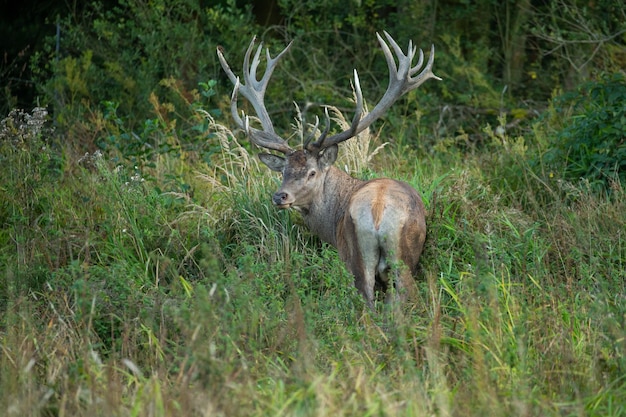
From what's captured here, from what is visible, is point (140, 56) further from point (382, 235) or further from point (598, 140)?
point (382, 235)

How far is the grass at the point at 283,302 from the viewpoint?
4.08m

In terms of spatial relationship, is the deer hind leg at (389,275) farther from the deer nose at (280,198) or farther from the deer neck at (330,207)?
the deer nose at (280,198)

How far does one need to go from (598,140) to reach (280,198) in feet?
8.72

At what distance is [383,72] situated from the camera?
480 inches

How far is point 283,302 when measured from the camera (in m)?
5.68

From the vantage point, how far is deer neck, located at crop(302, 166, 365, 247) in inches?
276

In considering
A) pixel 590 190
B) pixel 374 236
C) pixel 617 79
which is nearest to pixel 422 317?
pixel 374 236

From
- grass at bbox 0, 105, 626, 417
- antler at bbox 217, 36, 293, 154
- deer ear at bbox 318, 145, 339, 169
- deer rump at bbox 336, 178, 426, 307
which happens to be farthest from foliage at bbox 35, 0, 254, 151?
deer rump at bbox 336, 178, 426, 307

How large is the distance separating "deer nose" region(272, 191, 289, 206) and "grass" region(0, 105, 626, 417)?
0.24 metres

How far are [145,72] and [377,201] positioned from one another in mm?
5984

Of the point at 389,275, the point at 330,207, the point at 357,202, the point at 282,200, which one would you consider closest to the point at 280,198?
the point at 282,200

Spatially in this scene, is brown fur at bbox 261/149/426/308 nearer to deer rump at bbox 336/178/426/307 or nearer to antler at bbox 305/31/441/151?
deer rump at bbox 336/178/426/307

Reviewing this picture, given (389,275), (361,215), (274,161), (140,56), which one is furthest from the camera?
(140,56)

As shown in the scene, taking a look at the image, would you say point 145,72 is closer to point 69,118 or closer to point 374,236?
point 69,118
